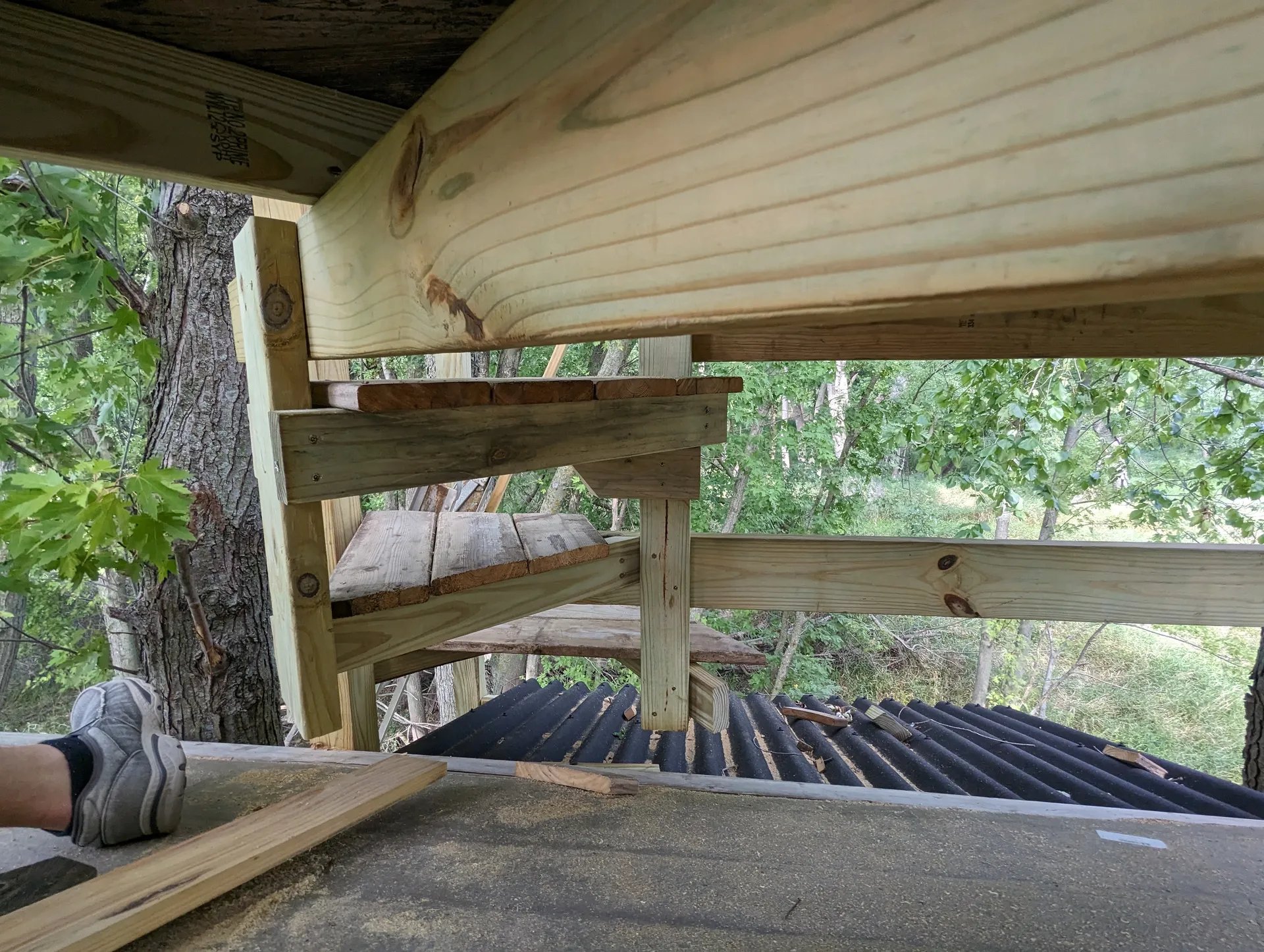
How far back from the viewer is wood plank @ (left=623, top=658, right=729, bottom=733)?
85.0 inches

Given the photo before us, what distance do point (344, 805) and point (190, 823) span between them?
42cm

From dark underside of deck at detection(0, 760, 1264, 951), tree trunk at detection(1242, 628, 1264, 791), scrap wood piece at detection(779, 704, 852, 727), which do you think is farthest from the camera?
tree trunk at detection(1242, 628, 1264, 791)

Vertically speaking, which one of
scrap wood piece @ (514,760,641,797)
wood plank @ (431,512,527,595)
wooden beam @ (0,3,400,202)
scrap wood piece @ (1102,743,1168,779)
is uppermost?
wooden beam @ (0,3,400,202)

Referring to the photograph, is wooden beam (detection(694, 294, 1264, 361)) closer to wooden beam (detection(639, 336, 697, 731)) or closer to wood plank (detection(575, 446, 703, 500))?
wooden beam (detection(639, 336, 697, 731))

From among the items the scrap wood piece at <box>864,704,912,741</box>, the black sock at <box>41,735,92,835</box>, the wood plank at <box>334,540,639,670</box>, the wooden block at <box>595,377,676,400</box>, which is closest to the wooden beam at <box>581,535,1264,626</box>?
the wood plank at <box>334,540,639,670</box>

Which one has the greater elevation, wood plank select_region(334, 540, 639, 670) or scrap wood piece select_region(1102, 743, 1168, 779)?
wood plank select_region(334, 540, 639, 670)

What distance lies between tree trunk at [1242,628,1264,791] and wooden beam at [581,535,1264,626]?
74.8 inches

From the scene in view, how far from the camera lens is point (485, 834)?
5.29 feet

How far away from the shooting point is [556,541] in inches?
77.0

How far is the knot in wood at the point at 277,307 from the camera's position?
118 cm

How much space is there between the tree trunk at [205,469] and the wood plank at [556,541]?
4.68 feet

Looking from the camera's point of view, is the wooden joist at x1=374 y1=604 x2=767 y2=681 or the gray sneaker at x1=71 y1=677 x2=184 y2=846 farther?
the wooden joist at x1=374 y1=604 x2=767 y2=681

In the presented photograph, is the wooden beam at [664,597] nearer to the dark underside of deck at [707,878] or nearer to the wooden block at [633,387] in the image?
the wooden block at [633,387]

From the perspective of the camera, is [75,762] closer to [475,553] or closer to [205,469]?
[475,553]
